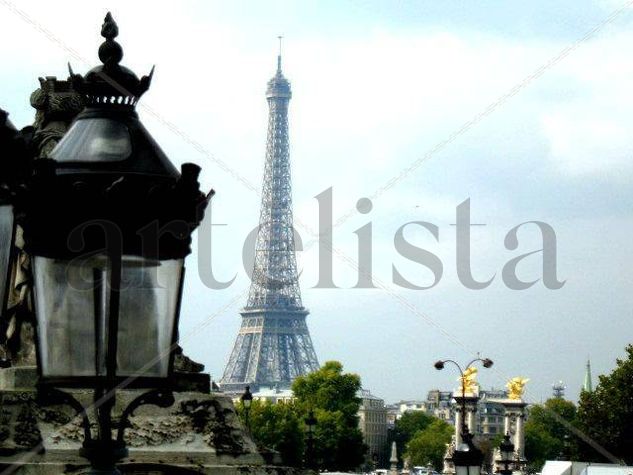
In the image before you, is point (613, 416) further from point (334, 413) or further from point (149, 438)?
point (149, 438)

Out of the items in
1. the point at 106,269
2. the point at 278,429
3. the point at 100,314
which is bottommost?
the point at 100,314

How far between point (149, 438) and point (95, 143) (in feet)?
34.8

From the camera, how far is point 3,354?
68.6 ft

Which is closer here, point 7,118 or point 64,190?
point 64,190

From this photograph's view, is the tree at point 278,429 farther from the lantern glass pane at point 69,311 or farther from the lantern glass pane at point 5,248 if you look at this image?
the lantern glass pane at point 69,311

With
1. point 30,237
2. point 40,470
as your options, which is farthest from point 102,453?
point 40,470

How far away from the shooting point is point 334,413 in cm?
13388

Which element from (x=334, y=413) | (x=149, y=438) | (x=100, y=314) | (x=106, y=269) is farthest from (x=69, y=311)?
(x=334, y=413)

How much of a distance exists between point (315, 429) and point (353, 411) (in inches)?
451

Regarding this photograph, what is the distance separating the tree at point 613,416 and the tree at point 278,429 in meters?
18.9

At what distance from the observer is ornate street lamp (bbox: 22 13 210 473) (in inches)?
398

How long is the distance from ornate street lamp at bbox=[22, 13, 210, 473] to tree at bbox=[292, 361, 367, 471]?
116575 millimetres

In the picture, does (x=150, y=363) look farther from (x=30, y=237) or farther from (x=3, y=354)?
(x=3, y=354)

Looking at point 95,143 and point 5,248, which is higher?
point 95,143
